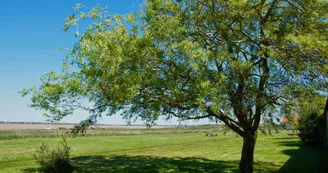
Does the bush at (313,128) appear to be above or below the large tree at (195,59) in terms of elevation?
below

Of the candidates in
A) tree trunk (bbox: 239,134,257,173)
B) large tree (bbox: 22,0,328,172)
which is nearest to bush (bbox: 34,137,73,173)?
large tree (bbox: 22,0,328,172)

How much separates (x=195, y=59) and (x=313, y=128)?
2351cm

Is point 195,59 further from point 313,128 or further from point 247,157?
point 313,128

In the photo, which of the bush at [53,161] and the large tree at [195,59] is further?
the bush at [53,161]

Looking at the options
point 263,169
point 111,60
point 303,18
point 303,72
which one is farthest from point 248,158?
point 111,60

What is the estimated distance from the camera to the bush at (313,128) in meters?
28.7

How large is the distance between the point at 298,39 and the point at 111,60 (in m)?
6.10

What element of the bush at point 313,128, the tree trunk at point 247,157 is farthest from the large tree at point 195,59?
the bush at point 313,128

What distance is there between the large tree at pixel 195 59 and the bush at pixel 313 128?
59.5 ft

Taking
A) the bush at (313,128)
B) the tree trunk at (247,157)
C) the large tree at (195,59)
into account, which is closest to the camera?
the large tree at (195,59)

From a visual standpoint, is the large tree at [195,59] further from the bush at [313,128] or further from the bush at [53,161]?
the bush at [313,128]

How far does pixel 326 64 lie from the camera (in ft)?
36.2

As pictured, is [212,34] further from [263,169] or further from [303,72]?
[263,169]

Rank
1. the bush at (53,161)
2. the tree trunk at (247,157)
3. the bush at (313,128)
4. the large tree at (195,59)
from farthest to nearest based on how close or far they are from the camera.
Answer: the bush at (313,128), the tree trunk at (247,157), the bush at (53,161), the large tree at (195,59)
